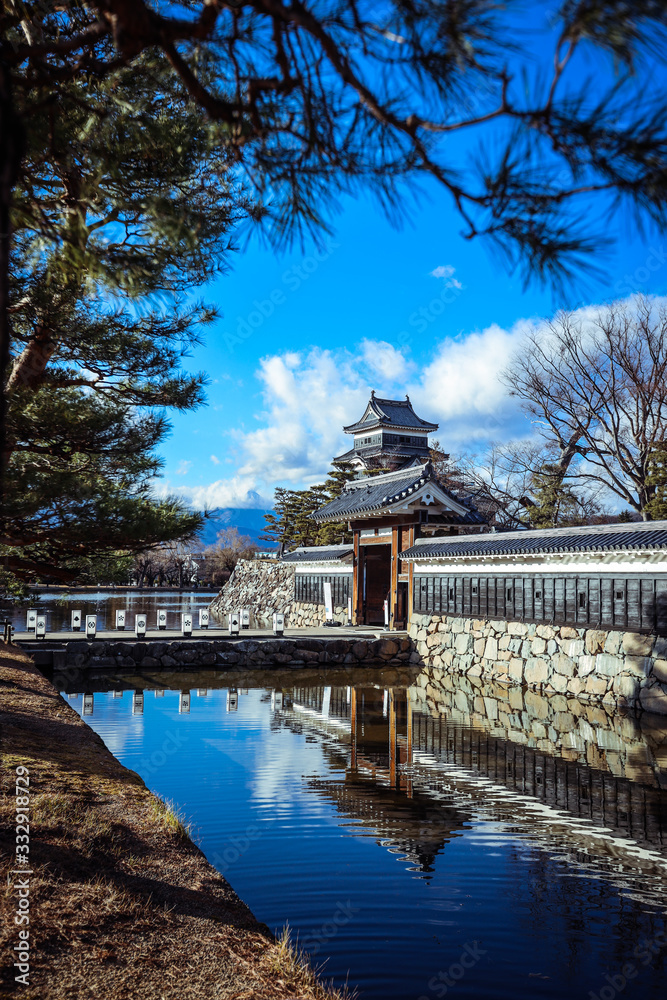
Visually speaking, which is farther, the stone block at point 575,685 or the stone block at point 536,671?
the stone block at point 536,671

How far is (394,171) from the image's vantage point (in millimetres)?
2811

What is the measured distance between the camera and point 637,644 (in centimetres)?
1296

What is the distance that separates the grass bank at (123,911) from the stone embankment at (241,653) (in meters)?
11.5

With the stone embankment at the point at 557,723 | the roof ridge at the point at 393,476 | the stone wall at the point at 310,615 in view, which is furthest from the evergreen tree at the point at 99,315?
the stone wall at the point at 310,615

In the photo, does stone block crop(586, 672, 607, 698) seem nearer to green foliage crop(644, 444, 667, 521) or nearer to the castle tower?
green foliage crop(644, 444, 667, 521)

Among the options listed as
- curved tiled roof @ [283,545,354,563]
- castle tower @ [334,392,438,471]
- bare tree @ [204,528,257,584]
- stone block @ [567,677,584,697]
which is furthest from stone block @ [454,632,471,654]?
bare tree @ [204,528,257,584]

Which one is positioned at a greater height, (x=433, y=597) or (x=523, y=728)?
(x=433, y=597)

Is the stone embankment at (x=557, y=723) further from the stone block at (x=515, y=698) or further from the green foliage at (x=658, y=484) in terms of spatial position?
the green foliage at (x=658, y=484)

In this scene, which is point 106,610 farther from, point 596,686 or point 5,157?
point 5,157

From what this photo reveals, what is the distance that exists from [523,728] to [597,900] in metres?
6.43

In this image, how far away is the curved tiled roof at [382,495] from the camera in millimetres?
21281

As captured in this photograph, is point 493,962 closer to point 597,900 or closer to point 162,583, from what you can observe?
point 597,900

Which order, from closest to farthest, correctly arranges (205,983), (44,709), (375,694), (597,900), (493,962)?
(205,983)
(493,962)
(597,900)
(44,709)
(375,694)

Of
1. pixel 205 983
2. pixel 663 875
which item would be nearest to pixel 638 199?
pixel 205 983
